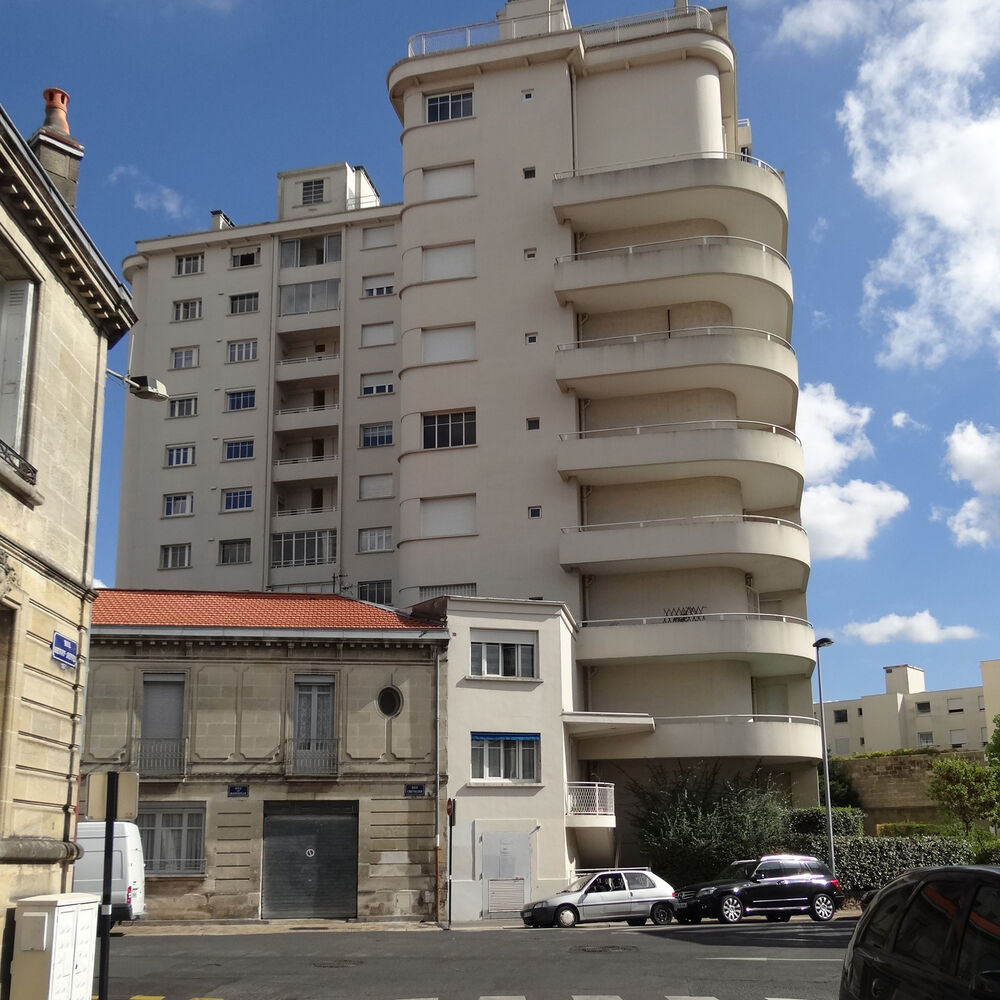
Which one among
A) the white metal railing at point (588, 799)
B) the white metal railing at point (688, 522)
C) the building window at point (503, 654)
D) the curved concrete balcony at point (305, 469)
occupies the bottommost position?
the white metal railing at point (588, 799)

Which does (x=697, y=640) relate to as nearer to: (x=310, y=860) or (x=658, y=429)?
→ (x=658, y=429)

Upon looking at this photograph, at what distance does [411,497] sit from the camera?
4069 cm

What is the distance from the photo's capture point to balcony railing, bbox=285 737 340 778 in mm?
29484

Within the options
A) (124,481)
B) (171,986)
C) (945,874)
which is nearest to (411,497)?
(124,481)

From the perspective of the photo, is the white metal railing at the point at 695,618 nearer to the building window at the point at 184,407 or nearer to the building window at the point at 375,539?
the building window at the point at 375,539

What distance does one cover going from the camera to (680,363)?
38.8 meters

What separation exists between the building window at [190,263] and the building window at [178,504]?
34.3 feet

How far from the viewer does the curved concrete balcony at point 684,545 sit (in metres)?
37.4

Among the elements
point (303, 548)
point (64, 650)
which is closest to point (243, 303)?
point (303, 548)

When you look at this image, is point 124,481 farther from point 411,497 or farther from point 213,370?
point 411,497

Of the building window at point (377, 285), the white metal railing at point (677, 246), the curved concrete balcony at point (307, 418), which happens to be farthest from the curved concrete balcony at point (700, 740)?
the building window at point (377, 285)

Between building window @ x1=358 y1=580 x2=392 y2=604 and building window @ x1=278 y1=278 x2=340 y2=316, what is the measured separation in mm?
12413

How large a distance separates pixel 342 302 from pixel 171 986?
129ft

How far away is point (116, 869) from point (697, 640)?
63.6ft
